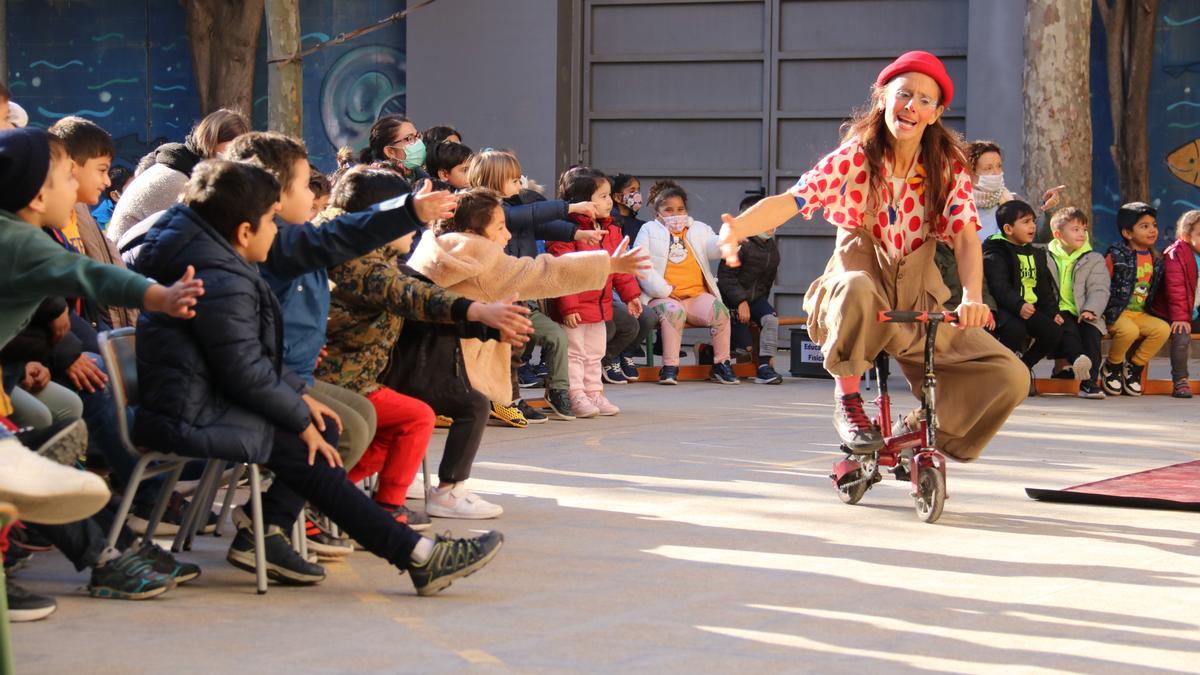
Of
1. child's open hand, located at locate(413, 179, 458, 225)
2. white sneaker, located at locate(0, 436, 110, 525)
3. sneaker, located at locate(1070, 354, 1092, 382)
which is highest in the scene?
child's open hand, located at locate(413, 179, 458, 225)

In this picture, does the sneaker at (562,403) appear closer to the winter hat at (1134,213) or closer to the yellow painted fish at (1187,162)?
the winter hat at (1134,213)

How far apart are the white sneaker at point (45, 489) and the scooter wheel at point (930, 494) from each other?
3670mm

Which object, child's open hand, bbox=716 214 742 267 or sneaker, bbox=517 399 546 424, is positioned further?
sneaker, bbox=517 399 546 424

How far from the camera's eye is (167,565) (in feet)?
16.9

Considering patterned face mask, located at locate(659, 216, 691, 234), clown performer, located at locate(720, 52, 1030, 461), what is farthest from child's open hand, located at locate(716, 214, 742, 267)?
patterned face mask, located at locate(659, 216, 691, 234)

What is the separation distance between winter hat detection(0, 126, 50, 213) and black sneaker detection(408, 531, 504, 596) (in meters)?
1.53

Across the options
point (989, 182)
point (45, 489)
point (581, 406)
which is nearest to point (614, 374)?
point (581, 406)

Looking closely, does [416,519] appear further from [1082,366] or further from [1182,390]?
[1182,390]

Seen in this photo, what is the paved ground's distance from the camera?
4.35 m

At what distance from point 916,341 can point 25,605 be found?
3590 millimetres

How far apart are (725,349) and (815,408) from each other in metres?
1.92

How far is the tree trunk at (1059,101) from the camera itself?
47.9 feet

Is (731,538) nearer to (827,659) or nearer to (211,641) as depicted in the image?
(827,659)

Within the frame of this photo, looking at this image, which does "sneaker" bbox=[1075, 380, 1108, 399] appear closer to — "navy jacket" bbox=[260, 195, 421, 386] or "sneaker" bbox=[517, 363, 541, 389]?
"sneaker" bbox=[517, 363, 541, 389]
